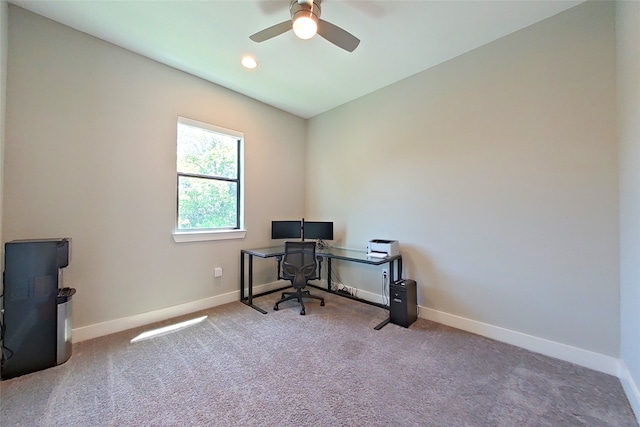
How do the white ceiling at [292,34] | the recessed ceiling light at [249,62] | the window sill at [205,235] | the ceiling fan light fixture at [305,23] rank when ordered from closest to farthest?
1. the ceiling fan light fixture at [305,23]
2. the white ceiling at [292,34]
3. the recessed ceiling light at [249,62]
4. the window sill at [205,235]

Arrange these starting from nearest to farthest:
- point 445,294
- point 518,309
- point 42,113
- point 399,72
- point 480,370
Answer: point 480,370
point 42,113
point 518,309
point 445,294
point 399,72

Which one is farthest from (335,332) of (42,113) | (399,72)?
(42,113)

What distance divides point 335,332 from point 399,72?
325 centimetres

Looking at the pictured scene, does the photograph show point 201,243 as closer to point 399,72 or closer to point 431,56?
point 399,72

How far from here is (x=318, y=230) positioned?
13.3 ft

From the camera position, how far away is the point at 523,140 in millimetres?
2475

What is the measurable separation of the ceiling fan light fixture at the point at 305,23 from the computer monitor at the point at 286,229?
105 inches

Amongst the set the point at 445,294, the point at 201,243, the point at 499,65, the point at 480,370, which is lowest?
the point at 480,370

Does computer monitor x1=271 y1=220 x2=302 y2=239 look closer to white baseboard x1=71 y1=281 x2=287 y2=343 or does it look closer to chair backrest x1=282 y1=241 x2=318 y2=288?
chair backrest x1=282 y1=241 x2=318 y2=288

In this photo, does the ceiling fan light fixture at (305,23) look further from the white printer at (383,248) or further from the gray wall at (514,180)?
the white printer at (383,248)

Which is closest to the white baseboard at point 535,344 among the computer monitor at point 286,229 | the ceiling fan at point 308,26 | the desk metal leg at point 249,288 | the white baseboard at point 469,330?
the white baseboard at point 469,330

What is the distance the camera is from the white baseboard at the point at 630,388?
5.39 ft

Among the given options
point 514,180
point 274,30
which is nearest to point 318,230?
point 514,180

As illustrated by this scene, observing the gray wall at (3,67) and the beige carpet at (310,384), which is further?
the gray wall at (3,67)
